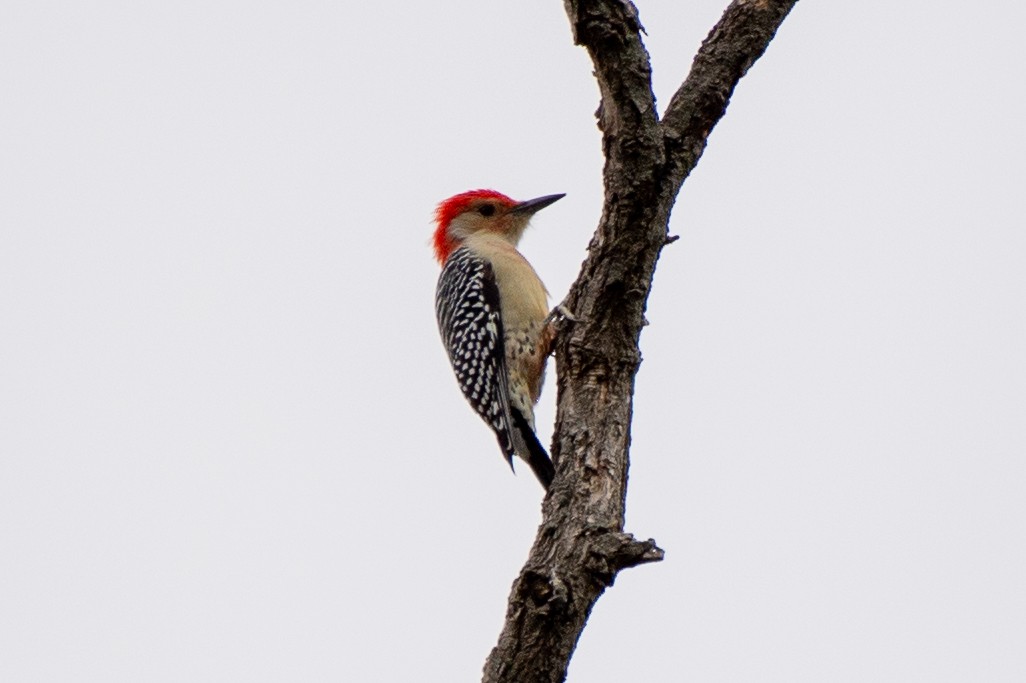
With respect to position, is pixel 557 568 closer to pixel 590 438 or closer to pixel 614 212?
pixel 590 438

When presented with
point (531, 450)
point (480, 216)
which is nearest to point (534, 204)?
point (480, 216)

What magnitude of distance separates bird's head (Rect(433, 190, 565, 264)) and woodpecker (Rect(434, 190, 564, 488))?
39cm

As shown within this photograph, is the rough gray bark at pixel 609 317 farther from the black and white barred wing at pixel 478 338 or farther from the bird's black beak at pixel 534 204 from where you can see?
the bird's black beak at pixel 534 204

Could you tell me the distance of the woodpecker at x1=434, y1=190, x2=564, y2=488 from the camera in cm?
678

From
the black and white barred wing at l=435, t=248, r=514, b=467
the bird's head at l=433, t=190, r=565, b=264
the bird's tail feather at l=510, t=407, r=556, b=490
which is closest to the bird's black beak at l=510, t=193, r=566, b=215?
the bird's head at l=433, t=190, r=565, b=264

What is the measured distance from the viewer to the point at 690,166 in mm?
4379

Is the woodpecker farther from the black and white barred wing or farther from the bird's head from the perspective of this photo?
the bird's head

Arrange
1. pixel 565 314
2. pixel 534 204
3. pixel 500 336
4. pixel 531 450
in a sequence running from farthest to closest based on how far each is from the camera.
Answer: pixel 534 204 < pixel 500 336 < pixel 531 450 < pixel 565 314

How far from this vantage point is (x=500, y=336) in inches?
281

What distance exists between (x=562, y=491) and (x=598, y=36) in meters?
1.52

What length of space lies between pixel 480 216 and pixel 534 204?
463mm

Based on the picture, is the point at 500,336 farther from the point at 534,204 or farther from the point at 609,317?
the point at 609,317

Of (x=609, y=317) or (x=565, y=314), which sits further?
(x=565, y=314)

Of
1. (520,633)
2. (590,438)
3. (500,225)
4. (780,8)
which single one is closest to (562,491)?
(590,438)
